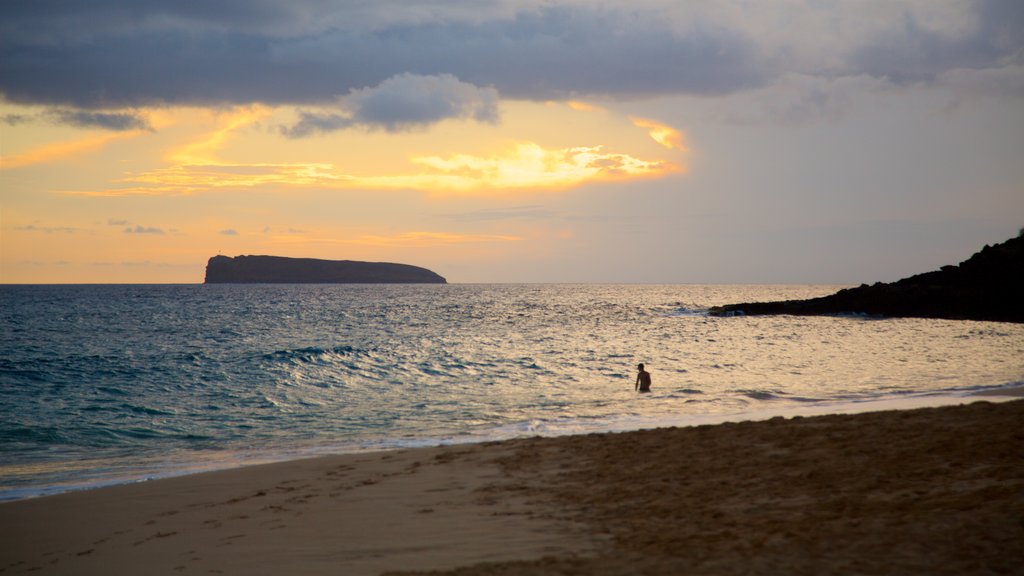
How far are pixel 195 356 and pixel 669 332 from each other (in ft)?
112

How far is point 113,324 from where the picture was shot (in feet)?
213

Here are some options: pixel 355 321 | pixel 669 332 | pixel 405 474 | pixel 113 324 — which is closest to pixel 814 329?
pixel 669 332

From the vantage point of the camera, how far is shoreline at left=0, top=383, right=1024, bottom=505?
13539 mm

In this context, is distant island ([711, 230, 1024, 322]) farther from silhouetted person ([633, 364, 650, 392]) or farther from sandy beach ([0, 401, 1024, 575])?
sandy beach ([0, 401, 1024, 575])

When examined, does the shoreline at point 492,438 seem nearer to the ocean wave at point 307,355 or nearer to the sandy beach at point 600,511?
the sandy beach at point 600,511

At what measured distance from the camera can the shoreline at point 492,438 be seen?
13.5 meters

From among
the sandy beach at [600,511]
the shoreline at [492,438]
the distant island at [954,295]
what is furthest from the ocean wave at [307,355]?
the distant island at [954,295]

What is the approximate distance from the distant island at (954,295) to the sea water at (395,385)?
9798 millimetres

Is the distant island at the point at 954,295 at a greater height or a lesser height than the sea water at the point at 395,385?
greater

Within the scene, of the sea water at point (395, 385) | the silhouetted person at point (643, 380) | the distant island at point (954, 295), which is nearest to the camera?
the sea water at point (395, 385)

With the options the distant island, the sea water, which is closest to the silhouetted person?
the sea water

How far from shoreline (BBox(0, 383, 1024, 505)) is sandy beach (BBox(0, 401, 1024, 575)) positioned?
1.19 metres

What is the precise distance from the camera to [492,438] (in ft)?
56.0

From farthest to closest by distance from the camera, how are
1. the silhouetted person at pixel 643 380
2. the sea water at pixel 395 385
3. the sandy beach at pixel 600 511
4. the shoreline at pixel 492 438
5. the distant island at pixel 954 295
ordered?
the distant island at pixel 954 295 < the silhouetted person at pixel 643 380 < the sea water at pixel 395 385 < the shoreline at pixel 492 438 < the sandy beach at pixel 600 511
